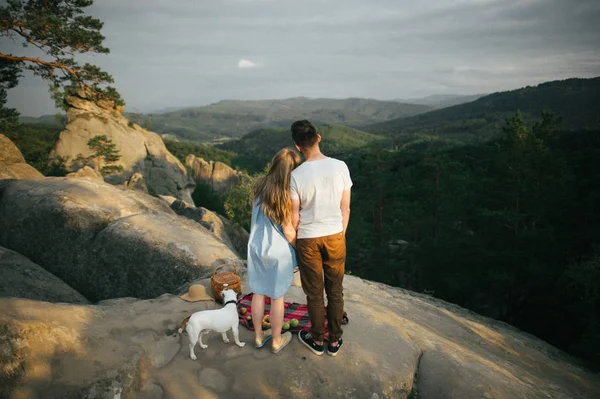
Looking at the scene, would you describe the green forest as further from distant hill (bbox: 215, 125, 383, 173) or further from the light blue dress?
distant hill (bbox: 215, 125, 383, 173)

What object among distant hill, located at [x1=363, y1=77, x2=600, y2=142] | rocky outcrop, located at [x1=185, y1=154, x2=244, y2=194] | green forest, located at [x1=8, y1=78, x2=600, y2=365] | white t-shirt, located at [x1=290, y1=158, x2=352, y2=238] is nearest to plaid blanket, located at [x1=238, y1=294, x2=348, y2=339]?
white t-shirt, located at [x1=290, y1=158, x2=352, y2=238]

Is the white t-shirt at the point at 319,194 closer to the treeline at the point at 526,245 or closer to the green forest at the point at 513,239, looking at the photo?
the green forest at the point at 513,239

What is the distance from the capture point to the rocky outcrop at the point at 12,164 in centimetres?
1419

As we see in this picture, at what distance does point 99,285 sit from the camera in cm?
922

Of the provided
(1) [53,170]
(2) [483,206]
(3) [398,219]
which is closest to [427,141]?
(3) [398,219]

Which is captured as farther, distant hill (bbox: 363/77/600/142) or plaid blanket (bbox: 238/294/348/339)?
distant hill (bbox: 363/77/600/142)

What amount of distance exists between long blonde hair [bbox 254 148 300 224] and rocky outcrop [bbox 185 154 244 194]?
195 feet

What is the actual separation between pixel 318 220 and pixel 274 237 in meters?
0.64

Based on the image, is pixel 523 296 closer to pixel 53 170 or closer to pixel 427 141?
pixel 53 170

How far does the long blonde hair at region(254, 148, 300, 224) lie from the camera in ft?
13.6

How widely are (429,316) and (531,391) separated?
13.4 ft

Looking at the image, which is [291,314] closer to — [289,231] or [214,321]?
[214,321]

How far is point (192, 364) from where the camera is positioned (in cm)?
435

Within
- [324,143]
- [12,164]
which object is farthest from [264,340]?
[324,143]
